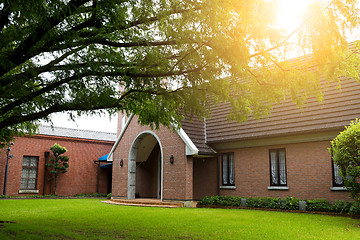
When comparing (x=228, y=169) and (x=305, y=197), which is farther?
(x=228, y=169)

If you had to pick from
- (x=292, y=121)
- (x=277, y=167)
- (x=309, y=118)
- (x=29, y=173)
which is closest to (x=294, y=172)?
(x=277, y=167)

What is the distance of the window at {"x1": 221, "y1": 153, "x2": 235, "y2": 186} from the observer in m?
17.3

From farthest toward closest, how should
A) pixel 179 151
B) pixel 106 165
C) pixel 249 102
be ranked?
pixel 106 165 → pixel 179 151 → pixel 249 102

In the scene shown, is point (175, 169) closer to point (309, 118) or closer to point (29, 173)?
point (309, 118)

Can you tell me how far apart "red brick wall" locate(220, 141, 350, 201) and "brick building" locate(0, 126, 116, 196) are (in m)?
15.5

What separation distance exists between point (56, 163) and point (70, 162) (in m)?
1.81

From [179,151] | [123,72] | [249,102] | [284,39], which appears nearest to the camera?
[284,39]

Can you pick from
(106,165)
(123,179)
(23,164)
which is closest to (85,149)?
(106,165)

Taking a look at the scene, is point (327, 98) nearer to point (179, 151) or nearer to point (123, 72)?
point (179, 151)

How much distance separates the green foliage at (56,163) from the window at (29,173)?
4.08ft

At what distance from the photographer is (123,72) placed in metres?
6.86

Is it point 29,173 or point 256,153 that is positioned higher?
point 256,153

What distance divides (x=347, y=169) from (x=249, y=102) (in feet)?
17.7

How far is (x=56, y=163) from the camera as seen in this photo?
26.9m
